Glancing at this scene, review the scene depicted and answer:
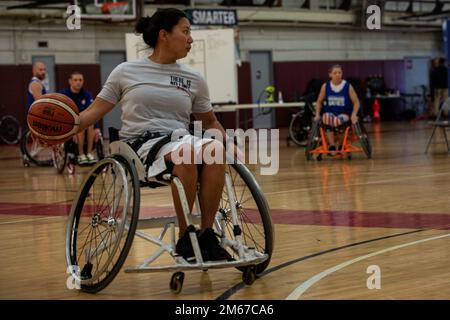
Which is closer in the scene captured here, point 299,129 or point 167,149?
point 167,149

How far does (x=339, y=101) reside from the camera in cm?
1315

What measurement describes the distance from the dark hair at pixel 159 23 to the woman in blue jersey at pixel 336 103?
334 inches

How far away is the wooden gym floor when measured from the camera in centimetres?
416

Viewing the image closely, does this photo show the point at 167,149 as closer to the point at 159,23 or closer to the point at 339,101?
the point at 159,23

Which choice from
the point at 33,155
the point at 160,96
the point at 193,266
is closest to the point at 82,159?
the point at 33,155

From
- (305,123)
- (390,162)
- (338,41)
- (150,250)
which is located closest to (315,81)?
(305,123)

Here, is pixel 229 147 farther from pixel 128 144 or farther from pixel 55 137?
pixel 55 137

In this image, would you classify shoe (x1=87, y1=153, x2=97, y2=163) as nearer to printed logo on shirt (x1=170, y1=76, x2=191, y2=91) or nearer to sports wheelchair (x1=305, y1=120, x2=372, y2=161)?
sports wheelchair (x1=305, y1=120, x2=372, y2=161)

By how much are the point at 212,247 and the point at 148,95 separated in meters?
0.80

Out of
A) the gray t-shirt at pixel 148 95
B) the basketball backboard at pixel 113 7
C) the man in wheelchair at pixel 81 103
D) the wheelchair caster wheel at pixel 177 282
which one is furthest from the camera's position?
the basketball backboard at pixel 113 7

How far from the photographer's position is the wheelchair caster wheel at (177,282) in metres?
4.16

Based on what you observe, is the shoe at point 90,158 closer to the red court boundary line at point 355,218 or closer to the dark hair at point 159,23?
the red court boundary line at point 355,218

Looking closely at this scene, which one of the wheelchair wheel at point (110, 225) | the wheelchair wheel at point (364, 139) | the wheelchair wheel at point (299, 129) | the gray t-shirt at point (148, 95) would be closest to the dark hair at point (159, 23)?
the gray t-shirt at point (148, 95)

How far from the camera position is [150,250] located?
5.43 metres
